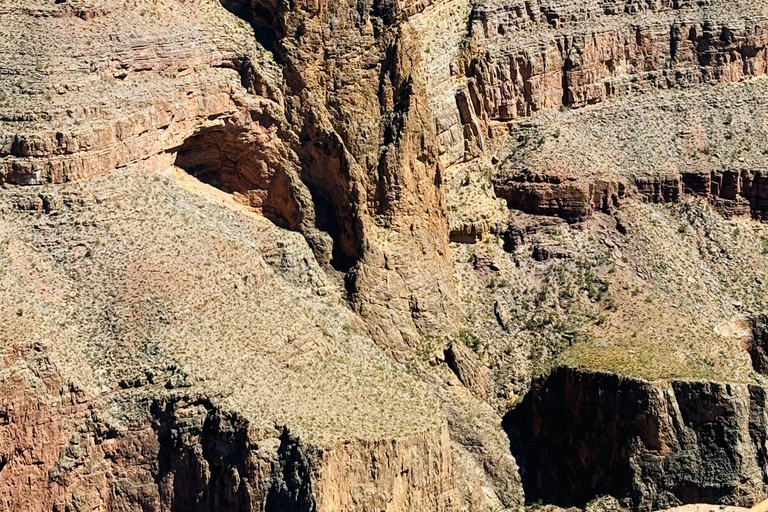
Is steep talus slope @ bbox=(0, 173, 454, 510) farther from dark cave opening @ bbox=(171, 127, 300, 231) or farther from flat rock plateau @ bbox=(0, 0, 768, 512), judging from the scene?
dark cave opening @ bbox=(171, 127, 300, 231)

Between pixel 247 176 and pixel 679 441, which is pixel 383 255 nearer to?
pixel 247 176

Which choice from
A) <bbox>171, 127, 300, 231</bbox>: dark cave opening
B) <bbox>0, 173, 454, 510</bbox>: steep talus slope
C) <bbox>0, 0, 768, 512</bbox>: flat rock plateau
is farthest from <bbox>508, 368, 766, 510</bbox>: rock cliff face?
<bbox>171, 127, 300, 231</bbox>: dark cave opening

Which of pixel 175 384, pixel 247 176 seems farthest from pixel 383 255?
pixel 175 384

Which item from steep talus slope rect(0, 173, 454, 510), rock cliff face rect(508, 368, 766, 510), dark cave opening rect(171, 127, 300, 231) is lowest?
rock cliff face rect(508, 368, 766, 510)

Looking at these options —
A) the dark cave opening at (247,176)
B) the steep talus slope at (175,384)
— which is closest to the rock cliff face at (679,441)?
the steep talus slope at (175,384)

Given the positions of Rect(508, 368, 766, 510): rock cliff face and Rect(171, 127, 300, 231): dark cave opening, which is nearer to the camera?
Rect(508, 368, 766, 510): rock cliff face

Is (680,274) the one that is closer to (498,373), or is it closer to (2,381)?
(498,373)

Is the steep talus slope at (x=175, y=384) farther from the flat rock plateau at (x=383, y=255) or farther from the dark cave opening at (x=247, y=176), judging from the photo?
the dark cave opening at (x=247, y=176)

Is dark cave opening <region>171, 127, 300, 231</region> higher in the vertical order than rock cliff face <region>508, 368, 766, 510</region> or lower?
higher

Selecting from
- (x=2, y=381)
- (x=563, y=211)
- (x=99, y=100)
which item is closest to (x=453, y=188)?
(x=563, y=211)
